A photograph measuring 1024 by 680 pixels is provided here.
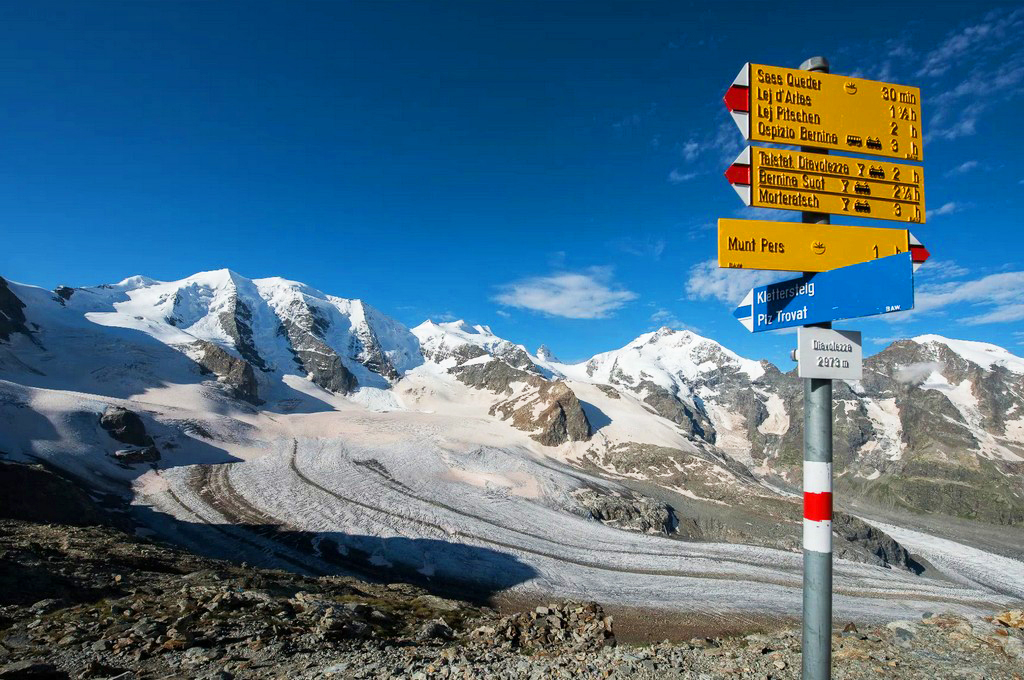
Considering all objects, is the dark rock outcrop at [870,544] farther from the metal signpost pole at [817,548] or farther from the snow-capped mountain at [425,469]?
the metal signpost pole at [817,548]

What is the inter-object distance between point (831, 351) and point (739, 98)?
2.74 meters

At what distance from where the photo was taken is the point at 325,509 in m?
56.8

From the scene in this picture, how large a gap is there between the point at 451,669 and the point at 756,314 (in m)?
8.33

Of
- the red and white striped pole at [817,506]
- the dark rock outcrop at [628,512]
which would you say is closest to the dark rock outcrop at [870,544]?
the dark rock outcrop at [628,512]

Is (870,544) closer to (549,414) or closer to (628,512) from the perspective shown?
(628,512)

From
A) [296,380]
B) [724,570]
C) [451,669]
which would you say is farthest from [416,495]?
[296,380]

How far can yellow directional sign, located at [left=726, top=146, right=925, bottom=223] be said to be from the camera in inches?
189

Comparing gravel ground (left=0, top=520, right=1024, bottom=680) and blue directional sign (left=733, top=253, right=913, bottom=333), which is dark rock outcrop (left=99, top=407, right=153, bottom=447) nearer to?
gravel ground (left=0, top=520, right=1024, bottom=680)

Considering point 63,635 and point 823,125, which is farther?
point 63,635

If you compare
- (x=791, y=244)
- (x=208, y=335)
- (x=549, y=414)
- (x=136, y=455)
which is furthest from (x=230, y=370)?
(x=791, y=244)

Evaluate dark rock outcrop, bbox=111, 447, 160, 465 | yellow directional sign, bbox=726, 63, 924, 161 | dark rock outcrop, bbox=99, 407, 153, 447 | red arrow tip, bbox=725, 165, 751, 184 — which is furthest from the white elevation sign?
dark rock outcrop, bbox=99, 407, 153, 447

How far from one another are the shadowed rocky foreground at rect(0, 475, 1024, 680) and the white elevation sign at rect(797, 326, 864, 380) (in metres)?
6.66

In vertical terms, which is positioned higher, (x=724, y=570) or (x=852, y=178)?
(x=852, y=178)

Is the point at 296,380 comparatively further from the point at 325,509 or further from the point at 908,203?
the point at 908,203
